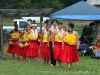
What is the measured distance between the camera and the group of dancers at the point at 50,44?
17.4 meters

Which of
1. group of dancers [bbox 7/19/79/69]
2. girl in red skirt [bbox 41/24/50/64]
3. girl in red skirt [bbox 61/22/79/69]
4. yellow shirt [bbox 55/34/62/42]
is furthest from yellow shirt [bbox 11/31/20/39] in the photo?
girl in red skirt [bbox 61/22/79/69]

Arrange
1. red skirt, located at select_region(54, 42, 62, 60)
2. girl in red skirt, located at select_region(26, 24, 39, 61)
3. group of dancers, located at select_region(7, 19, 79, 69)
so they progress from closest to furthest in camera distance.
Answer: group of dancers, located at select_region(7, 19, 79, 69) → red skirt, located at select_region(54, 42, 62, 60) → girl in red skirt, located at select_region(26, 24, 39, 61)

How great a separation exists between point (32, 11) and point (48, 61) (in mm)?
4158

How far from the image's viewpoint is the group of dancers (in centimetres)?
1742

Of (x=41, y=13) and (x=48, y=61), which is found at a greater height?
(x=41, y=13)

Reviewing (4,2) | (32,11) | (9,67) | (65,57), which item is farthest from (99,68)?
(4,2)

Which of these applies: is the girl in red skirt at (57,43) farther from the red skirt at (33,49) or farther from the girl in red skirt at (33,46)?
the red skirt at (33,49)

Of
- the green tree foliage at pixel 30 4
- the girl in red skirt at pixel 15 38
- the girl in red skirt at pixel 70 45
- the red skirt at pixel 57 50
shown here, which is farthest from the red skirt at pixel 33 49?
the green tree foliage at pixel 30 4

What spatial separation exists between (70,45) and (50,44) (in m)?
1.66

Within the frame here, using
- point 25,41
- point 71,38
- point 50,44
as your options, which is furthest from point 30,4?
point 71,38

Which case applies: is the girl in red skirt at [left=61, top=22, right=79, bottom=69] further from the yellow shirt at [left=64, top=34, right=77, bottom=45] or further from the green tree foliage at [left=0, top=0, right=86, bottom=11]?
the green tree foliage at [left=0, top=0, right=86, bottom=11]

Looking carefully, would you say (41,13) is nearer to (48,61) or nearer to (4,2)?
(48,61)

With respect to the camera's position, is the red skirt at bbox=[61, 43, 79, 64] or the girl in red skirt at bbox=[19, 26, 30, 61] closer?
the red skirt at bbox=[61, 43, 79, 64]

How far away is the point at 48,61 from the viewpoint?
65.8 feet
